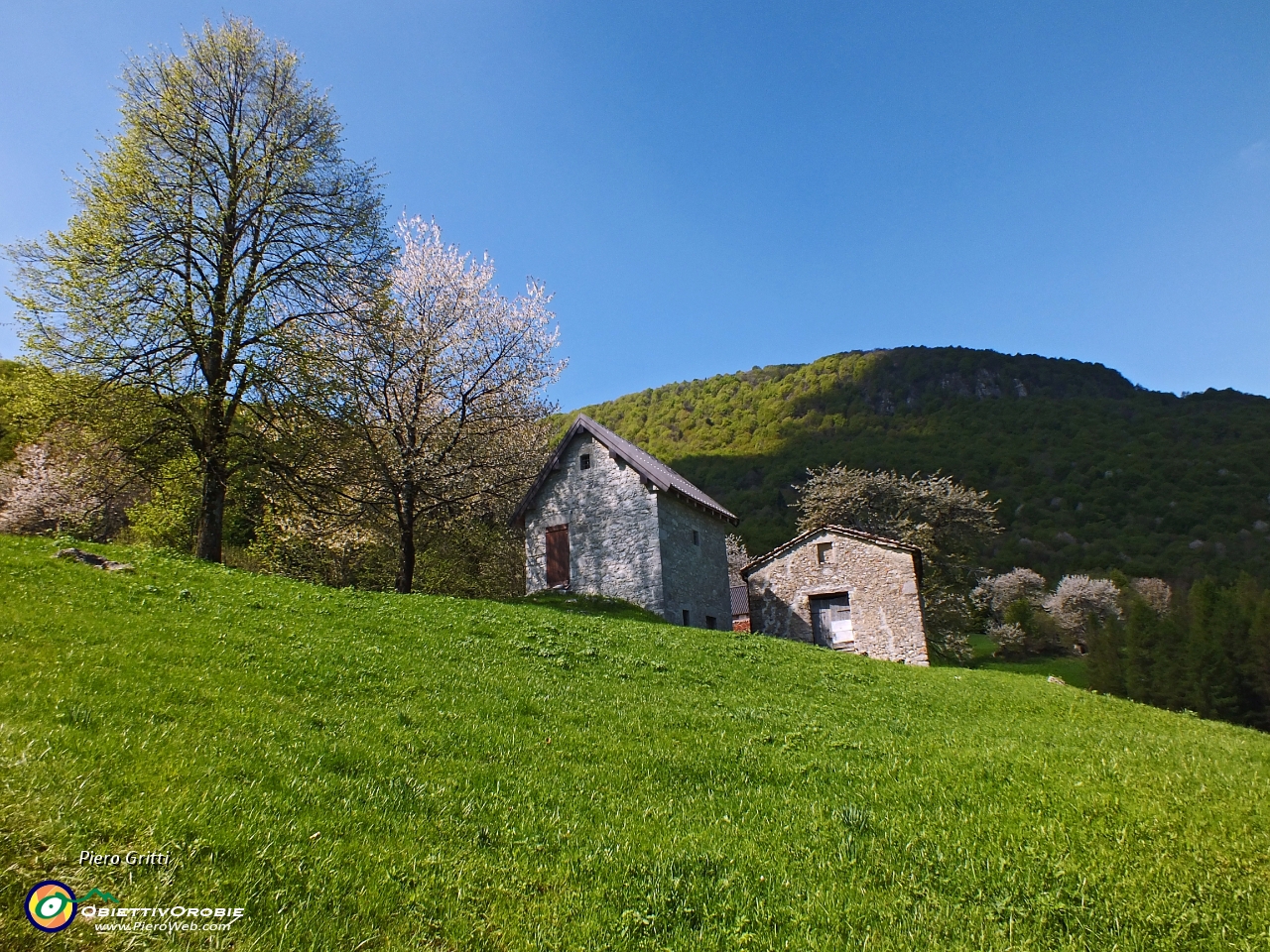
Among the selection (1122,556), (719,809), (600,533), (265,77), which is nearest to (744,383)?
(1122,556)

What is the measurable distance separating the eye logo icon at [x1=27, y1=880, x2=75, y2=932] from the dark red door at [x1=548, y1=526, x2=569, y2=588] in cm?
2691

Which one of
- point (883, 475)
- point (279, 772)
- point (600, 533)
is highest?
point (883, 475)

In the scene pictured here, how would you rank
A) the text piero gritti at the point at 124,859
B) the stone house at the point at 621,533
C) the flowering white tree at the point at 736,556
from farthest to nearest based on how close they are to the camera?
the flowering white tree at the point at 736,556 < the stone house at the point at 621,533 < the text piero gritti at the point at 124,859

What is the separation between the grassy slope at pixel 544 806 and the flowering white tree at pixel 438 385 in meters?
13.3

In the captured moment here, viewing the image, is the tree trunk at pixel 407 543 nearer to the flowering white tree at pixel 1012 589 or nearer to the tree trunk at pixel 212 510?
the tree trunk at pixel 212 510

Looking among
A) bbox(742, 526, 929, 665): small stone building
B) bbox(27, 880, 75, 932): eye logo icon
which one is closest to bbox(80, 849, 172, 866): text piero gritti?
bbox(27, 880, 75, 932): eye logo icon

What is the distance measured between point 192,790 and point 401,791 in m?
1.75

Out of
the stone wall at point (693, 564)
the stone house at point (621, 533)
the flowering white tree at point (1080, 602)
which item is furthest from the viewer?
the flowering white tree at point (1080, 602)

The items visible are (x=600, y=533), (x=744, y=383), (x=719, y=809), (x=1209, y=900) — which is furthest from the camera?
(x=744, y=383)

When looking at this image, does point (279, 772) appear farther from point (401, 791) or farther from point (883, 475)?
point (883, 475)

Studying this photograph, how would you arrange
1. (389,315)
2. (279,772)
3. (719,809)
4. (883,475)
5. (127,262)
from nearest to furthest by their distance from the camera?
(279,772) → (719,809) → (127,262) → (389,315) → (883,475)

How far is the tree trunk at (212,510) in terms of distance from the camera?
64.0 feet

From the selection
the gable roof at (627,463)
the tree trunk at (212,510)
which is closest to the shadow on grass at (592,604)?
the gable roof at (627,463)

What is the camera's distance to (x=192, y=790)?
17.0ft
